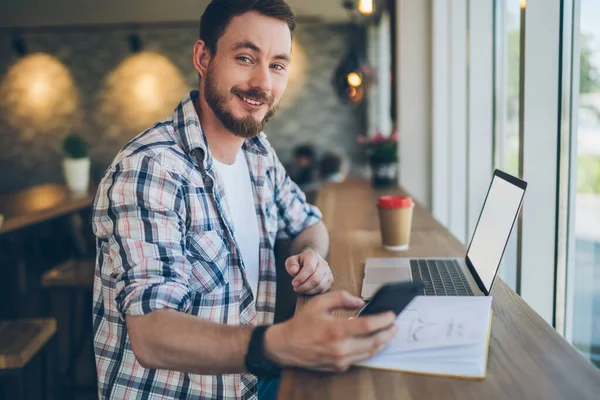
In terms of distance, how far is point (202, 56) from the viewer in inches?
59.0

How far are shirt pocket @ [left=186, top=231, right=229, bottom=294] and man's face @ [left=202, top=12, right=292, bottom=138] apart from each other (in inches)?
13.0

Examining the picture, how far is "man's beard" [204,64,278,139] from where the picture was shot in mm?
1447

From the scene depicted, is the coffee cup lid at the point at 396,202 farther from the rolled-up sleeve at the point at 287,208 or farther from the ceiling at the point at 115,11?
the ceiling at the point at 115,11

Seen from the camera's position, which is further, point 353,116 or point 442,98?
point 353,116

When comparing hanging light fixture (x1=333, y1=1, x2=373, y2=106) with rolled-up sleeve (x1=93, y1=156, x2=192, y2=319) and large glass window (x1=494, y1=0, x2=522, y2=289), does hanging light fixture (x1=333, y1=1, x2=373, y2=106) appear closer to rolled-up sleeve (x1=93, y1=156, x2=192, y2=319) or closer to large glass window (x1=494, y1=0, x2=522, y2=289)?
large glass window (x1=494, y1=0, x2=522, y2=289)

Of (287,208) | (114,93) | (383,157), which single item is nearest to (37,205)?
(383,157)

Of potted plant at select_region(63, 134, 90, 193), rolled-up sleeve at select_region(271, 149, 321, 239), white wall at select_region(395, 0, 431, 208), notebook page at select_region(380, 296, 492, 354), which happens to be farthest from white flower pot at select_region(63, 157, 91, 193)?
notebook page at select_region(380, 296, 492, 354)

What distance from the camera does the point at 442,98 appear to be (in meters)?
3.27

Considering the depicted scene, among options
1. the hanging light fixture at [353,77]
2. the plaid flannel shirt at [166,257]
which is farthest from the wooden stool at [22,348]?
the hanging light fixture at [353,77]

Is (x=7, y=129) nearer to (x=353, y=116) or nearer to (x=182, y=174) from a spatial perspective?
(x=353, y=116)

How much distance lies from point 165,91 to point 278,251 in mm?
6665

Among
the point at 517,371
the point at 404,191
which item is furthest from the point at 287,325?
the point at 404,191

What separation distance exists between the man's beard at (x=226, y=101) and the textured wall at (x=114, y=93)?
6.61 metres

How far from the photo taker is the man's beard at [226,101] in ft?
4.75
